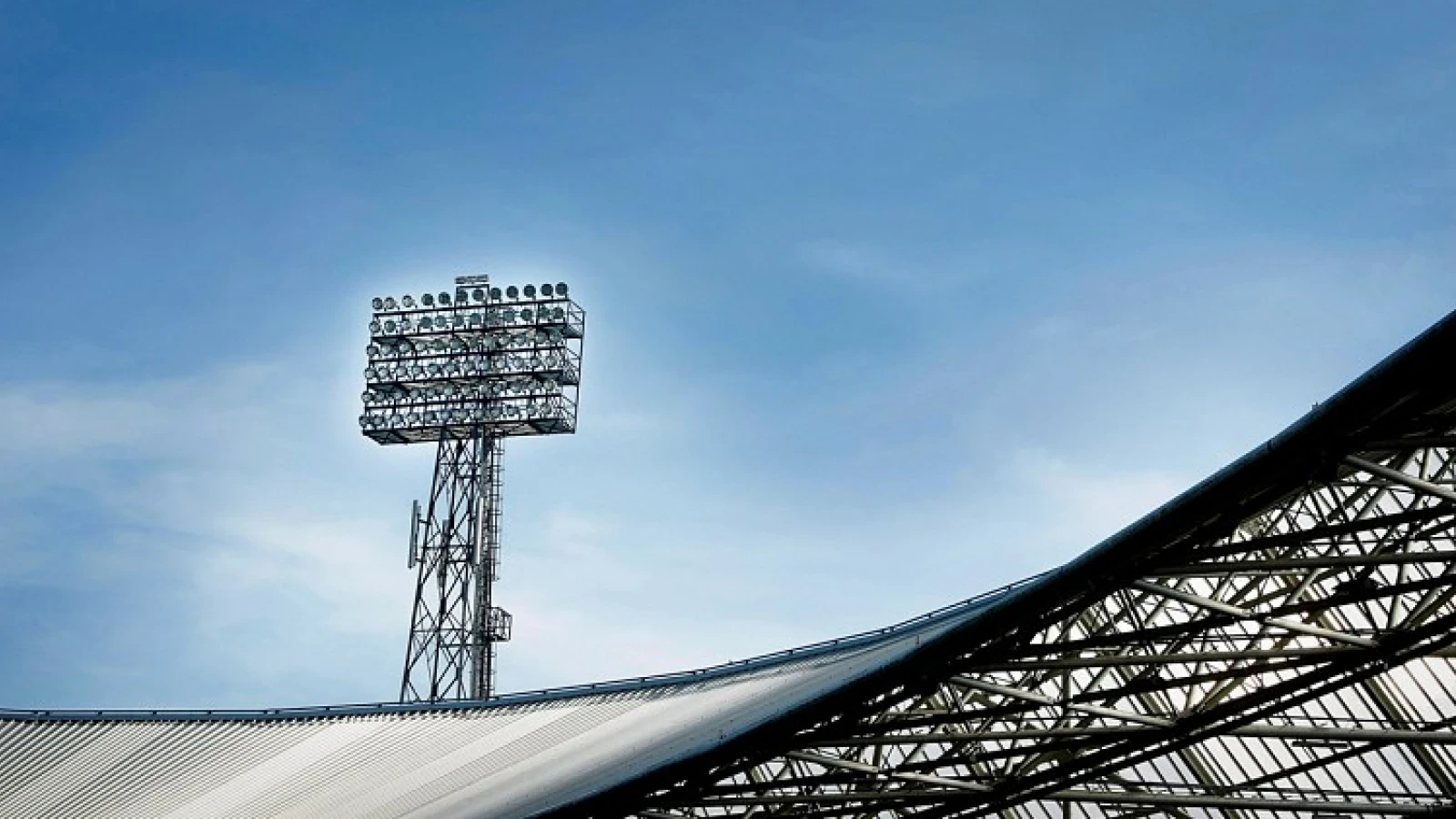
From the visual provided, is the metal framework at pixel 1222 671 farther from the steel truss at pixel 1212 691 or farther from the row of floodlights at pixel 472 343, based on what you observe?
the row of floodlights at pixel 472 343

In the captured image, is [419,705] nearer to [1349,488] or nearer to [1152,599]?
[1152,599]

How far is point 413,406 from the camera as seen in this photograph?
67625mm

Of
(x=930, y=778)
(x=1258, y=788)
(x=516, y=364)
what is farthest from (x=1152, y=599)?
(x=516, y=364)

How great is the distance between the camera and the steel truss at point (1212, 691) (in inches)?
910

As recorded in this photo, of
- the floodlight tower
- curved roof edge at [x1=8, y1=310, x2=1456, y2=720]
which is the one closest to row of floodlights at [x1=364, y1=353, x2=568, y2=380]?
the floodlight tower

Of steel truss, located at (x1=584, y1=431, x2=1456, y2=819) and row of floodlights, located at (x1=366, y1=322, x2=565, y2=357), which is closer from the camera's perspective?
steel truss, located at (x1=584, y1=431, x2=1456, y2=819)

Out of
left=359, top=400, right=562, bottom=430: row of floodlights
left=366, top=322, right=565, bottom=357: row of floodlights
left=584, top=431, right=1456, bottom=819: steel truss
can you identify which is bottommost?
left=584, top=431, right=1456, bottom=819: steel truss

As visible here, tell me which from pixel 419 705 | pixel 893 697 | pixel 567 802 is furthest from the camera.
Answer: pixel 419 705

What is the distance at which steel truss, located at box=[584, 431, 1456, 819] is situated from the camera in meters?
23.1

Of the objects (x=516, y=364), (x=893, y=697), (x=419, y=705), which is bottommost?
(x=893, y=697)

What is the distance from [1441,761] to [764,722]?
15.1 meters

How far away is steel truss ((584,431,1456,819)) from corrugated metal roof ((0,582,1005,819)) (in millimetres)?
2568

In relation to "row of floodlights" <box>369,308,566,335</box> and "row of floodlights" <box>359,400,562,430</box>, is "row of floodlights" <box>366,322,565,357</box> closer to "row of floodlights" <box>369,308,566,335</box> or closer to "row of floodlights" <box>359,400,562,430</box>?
"row of floodlights" <box>369,308,566,335</box>

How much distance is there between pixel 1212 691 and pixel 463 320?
135 ft
